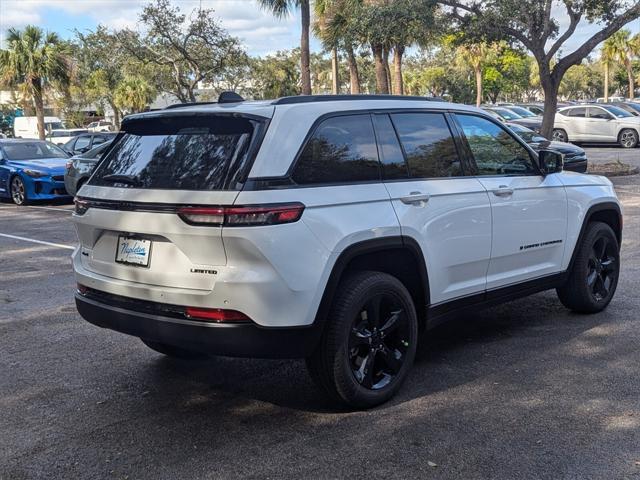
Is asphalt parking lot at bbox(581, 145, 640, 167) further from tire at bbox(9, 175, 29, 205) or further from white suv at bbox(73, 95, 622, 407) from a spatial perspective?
white suv at bbox(73, 95, 622, 407)

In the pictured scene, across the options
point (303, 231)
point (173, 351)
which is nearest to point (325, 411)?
point (303, 231)

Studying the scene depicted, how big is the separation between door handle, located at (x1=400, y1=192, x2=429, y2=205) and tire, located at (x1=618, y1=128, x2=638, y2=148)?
24688 millimetres

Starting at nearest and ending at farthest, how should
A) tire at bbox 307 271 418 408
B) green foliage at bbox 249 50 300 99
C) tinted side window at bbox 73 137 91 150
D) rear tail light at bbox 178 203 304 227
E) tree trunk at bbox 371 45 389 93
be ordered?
rear tail light at bbox 178 203 304 227 → tire at bbox 307 271 418 408 → tinted side window at bbox 73 137 91 150 → tree trunk at bbox 371 45 389 93 → green foliage at bbox 249 50 300 99

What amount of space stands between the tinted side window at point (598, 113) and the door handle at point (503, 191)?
24.2 m

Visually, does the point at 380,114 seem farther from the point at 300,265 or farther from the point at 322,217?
the point at 300,265

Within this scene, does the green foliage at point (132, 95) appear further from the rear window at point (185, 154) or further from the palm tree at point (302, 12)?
the rear window at point (185, 154)

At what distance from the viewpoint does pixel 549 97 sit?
725 inches

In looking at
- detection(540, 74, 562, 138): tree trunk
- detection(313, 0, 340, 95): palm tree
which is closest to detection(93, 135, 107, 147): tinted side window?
detection(540, 74, 562, 138): tree trunk

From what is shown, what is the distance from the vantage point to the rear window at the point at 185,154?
395cm

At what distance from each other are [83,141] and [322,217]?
1870cm

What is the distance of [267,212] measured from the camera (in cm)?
379

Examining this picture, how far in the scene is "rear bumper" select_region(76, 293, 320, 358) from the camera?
12.6 ft

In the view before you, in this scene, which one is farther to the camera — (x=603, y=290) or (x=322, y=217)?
(x=603, y=290)

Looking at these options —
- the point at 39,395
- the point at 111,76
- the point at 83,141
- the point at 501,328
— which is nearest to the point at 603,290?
the point at 501,328
